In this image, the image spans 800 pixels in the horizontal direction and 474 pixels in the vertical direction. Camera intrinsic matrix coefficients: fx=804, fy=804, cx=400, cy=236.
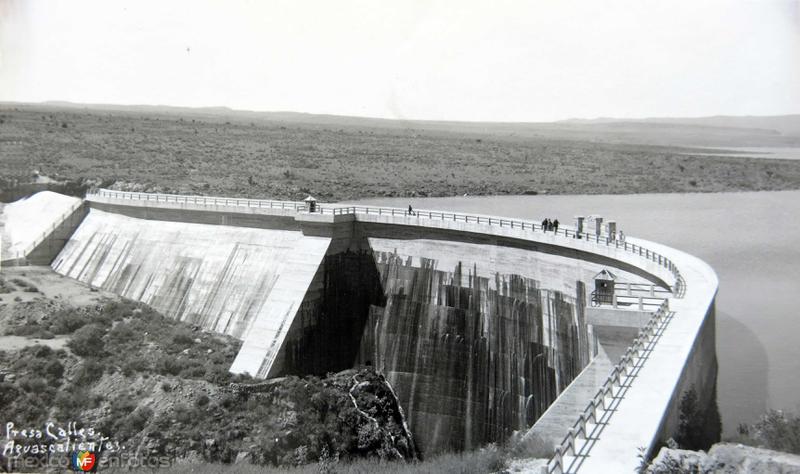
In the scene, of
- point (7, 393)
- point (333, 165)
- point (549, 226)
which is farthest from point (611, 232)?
point (333, 165)

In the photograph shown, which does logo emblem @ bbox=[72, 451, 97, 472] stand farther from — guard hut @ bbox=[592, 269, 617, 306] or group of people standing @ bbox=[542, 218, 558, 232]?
group of people standing @ bbox=[542, 218, 558, 232]

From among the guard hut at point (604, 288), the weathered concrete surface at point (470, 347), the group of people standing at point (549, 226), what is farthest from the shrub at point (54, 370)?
the guard hut at point (604, 288)

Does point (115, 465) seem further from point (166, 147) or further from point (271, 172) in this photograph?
point (166, 147)

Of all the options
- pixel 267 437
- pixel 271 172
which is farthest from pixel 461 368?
pixel 271 172

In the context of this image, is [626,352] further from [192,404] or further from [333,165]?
[333,165]

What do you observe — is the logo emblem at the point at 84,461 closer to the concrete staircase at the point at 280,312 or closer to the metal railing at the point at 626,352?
the concrete staircase at the point at 280,312
